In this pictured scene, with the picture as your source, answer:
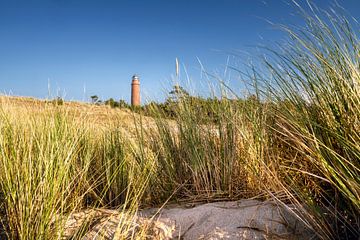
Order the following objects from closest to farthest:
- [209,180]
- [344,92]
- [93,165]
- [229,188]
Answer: [344,92] < [229,188] < [209,180] < [93,165]

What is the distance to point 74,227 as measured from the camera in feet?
7.23

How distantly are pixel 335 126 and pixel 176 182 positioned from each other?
1.21 metres

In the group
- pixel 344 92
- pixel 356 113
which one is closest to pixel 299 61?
pixel 344 92

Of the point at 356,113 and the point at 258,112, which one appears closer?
the point at 356,113

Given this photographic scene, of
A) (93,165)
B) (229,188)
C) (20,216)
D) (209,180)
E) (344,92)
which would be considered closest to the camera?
(344,92)

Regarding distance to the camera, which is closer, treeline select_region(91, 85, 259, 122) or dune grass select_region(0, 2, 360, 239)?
dune grass select_region(0, 2, 360, 239)

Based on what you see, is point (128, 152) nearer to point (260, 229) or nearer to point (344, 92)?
point (260, 229)

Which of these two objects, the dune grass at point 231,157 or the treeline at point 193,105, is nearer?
the dune grass at point 231,157

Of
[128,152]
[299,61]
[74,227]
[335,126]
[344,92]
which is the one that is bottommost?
[74,227]

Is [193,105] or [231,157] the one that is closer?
[231,157]

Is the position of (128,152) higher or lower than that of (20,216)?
higher

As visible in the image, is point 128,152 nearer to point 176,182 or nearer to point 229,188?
point 176,182

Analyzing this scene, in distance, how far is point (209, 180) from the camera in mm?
2500

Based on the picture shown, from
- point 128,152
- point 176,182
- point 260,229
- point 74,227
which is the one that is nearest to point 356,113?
point 260,229
